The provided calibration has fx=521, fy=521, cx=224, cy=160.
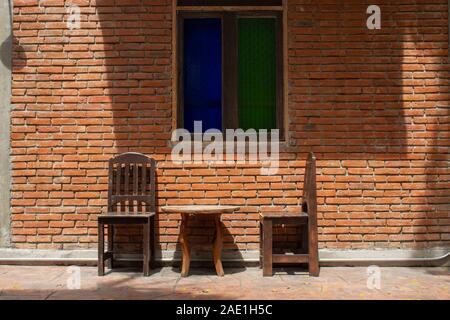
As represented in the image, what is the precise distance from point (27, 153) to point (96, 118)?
3.09 feet

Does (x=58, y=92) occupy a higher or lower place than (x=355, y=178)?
higher

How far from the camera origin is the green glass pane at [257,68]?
6.49 metres

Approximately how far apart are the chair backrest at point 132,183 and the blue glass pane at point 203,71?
0.86 meters

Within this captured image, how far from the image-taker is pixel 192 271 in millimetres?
6008

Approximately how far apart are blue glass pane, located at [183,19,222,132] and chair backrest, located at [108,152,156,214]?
33.7 inches

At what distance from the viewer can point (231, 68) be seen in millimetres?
6496

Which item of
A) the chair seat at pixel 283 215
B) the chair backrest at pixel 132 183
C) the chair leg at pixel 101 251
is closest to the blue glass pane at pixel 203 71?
the chair backrest at pixel 132 183

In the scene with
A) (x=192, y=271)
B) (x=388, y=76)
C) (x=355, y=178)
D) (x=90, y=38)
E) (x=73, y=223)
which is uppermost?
(x=90, y=38)

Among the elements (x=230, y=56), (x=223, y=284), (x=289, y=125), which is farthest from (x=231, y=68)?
(x=223, y=284)

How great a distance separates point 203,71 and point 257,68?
68 cm

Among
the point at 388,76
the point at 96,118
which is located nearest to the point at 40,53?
the point at 96,118

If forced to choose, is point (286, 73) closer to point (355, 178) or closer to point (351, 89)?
point (351, 89)
